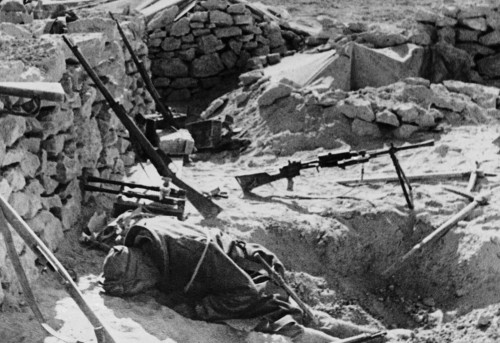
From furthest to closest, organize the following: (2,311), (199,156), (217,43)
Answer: (217,43) < (199,156) < (2,311)

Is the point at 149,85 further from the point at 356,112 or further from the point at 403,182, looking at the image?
the point at 403,182

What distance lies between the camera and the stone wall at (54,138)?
23.6ft

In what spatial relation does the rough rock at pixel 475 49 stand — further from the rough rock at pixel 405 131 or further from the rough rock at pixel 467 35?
the rough rock at pixel 405 131

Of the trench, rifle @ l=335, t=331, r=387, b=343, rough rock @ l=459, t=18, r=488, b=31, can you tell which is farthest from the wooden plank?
rough rock @ l=459, t=18, r=488, b=31

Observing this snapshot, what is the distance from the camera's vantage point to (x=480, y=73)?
15836 millimetres

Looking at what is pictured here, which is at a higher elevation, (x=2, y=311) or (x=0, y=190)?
(x=0, y=190)

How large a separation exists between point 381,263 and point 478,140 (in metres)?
3.13

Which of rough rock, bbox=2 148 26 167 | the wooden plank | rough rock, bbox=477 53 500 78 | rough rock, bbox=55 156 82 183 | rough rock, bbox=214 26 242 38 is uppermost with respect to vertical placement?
the wooden plank

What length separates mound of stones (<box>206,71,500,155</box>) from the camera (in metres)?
12.6

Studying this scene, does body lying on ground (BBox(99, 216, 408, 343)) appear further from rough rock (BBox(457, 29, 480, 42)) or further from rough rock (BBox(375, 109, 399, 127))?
rough rock (BBox(457, 29, 480, 42))

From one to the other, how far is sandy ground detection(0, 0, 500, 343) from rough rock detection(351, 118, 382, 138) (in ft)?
3.53

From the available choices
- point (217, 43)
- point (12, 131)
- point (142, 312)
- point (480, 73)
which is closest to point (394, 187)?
point (142, 312)

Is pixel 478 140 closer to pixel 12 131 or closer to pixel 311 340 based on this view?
pixel 311 340

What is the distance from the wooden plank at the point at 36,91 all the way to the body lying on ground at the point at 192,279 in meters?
1.64
